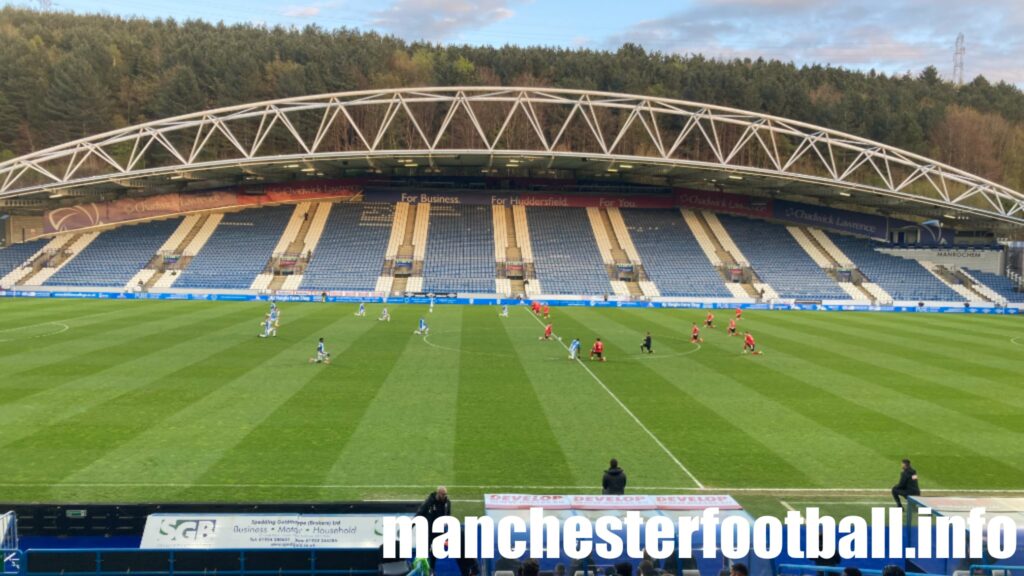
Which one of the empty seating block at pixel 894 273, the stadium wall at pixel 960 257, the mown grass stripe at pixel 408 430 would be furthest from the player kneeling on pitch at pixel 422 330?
the stadium wall at pixel 960 257

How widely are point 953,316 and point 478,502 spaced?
55723mm

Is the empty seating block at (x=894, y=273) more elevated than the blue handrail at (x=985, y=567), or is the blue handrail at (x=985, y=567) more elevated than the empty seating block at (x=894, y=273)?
the empty seating block at (x=894, y=273)

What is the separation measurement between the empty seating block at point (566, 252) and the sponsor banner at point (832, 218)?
68.6ft

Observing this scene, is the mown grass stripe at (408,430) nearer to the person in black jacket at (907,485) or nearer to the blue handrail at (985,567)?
the person in black jacket at (907,485)

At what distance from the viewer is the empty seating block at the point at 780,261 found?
65.9 meters

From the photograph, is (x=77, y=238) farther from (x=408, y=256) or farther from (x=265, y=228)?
(x=408, y=256)

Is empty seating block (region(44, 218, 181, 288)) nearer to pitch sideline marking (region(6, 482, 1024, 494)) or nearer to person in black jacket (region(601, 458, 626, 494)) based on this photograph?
pitch sideline marking (region(6, 482, 1024, 494))

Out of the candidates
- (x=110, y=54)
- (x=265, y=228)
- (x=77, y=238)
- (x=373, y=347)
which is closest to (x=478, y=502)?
(x=373, y=347)

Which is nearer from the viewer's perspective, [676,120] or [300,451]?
[300,451]

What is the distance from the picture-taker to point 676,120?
316 feet

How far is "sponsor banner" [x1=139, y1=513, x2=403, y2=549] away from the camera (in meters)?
10.7

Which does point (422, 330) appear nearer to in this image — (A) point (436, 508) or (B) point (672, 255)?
(A) point (436, 508)

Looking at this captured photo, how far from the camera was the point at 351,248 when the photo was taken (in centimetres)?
7112

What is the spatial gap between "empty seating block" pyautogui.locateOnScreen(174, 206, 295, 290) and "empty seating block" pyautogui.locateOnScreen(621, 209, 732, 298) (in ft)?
117
